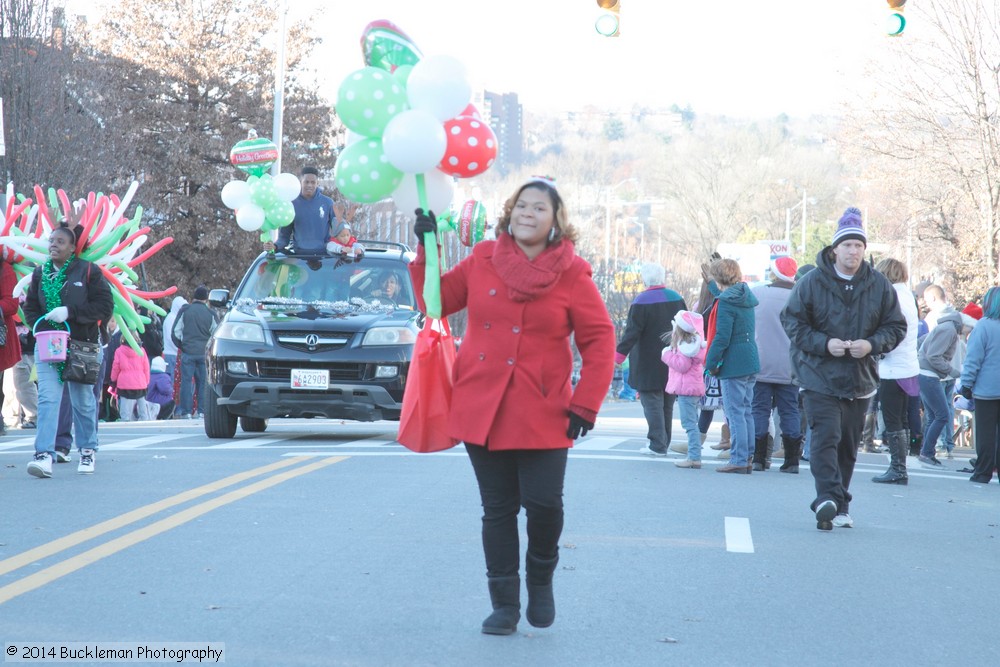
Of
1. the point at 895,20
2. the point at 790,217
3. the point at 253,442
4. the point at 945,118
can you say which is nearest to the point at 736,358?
the point at 253,442

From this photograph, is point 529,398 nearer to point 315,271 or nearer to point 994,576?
point 994,576

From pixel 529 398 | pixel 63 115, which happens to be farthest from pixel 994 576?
pixel 63 115

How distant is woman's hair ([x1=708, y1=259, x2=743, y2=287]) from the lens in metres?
12.6

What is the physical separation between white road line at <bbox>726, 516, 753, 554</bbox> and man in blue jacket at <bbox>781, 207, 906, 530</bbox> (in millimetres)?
472

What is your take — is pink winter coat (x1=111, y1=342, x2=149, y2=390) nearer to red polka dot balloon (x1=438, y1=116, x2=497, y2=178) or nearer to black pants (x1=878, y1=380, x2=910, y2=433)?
black pants (x1=878, y1=380, x2=910, y2=433)

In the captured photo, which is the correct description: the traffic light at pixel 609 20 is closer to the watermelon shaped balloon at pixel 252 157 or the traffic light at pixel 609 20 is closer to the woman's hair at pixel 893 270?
the watermelon shaped balloon at pixel 252 157

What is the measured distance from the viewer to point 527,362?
18.6ft

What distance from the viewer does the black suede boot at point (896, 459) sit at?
12.0m

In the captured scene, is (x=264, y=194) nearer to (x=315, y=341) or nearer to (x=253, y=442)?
(x=315, y=341)

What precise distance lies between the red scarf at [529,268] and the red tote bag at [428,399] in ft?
1.48

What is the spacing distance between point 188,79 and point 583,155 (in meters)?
63.2

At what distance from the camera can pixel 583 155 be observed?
98188 millimetres

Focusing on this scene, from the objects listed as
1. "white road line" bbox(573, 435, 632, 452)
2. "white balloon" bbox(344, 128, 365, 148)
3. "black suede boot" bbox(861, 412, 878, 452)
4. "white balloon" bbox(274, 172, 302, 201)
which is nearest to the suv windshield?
"white balloon" bbox(274, 172, 302, 201)

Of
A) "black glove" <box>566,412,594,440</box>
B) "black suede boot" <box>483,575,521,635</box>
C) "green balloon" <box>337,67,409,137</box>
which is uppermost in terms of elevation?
"green balloon" <box>337,67,409,137</box>
